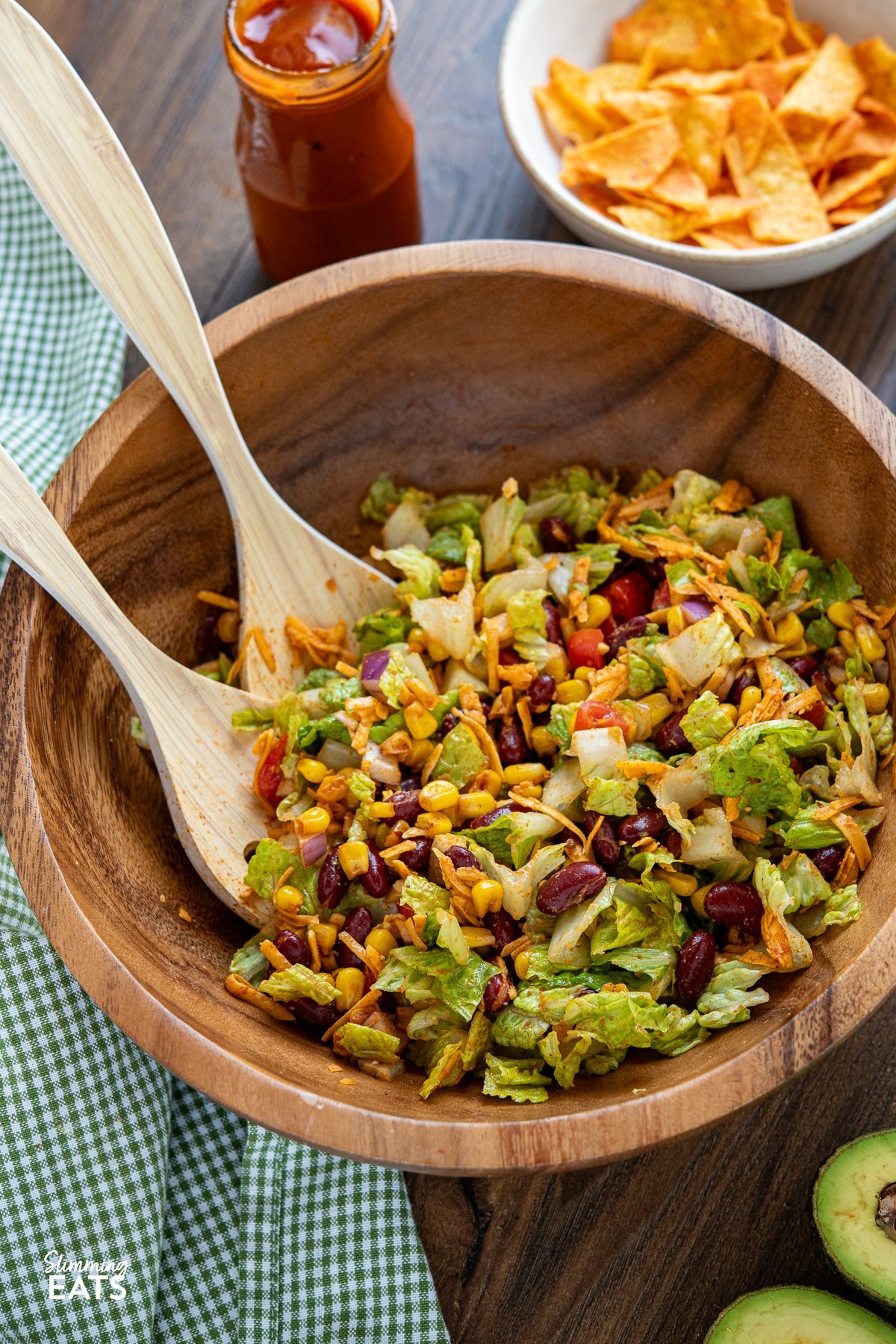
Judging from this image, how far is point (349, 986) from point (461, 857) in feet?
1.01

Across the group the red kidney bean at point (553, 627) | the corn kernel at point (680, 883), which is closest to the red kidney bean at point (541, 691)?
the red kidney bean at point (553, 627)

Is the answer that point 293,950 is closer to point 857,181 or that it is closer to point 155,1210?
point 155,1210

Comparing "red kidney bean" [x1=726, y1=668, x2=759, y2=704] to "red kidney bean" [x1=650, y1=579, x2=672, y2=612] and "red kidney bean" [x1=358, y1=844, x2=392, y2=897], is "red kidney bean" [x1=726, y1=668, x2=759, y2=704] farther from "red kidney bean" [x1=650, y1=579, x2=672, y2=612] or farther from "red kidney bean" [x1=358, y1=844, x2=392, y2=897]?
"red kidney bean" [x1=358, y1=844, x2=392, y2=897]

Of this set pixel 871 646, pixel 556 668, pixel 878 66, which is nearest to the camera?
pixel 871 646

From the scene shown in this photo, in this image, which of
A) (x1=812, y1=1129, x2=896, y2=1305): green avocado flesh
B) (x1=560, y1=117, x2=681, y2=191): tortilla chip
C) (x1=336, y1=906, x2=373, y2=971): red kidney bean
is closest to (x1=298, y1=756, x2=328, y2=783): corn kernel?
(x1=336, y1=906, x2=373, y2=971): red kidney bean

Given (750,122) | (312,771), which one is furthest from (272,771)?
(750,122)

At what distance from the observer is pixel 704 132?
9.49 ft

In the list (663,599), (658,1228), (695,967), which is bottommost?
(658,1228)

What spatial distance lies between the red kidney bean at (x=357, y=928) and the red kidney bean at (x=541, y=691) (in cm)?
52

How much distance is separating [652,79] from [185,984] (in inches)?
96.1

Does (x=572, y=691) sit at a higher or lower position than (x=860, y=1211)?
higher

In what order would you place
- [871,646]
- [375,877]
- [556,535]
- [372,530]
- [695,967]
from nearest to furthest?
[695,967] < [375,877] < [871,646] < [556,535] < [372,530]

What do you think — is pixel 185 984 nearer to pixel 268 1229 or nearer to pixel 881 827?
pixel 268 1229

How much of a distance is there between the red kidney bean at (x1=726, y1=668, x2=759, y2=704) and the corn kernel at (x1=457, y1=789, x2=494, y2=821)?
1.64 feet
